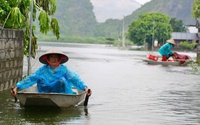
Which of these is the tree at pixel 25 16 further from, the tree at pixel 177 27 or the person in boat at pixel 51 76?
the tree at pixel 177 27

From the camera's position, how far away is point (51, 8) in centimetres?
1891

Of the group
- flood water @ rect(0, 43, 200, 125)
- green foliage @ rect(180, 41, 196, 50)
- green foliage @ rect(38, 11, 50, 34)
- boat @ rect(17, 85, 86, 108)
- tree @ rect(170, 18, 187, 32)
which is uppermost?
tree @ rect(170, 18, 187, 32)

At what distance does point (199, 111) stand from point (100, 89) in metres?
6.04

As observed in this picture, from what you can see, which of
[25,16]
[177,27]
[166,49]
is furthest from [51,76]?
[177,27]

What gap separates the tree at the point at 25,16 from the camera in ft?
49.8

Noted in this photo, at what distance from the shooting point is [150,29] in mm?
108812

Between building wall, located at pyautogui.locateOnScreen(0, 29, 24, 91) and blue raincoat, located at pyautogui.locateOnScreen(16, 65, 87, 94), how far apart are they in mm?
2820

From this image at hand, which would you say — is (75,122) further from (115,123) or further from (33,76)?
(33,76)

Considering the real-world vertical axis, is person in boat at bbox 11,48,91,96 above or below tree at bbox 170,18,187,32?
below

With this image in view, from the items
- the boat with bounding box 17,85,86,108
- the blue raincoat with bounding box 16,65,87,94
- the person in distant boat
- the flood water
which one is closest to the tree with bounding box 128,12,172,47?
the person in distant boat

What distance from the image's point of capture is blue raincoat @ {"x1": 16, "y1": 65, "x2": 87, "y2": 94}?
11.6 m

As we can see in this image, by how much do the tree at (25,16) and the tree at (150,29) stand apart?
87.5m

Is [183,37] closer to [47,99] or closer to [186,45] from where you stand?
[186,45]

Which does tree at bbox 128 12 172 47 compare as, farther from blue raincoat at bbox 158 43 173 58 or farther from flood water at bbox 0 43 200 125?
flood water at bbox 0 43 200 125
